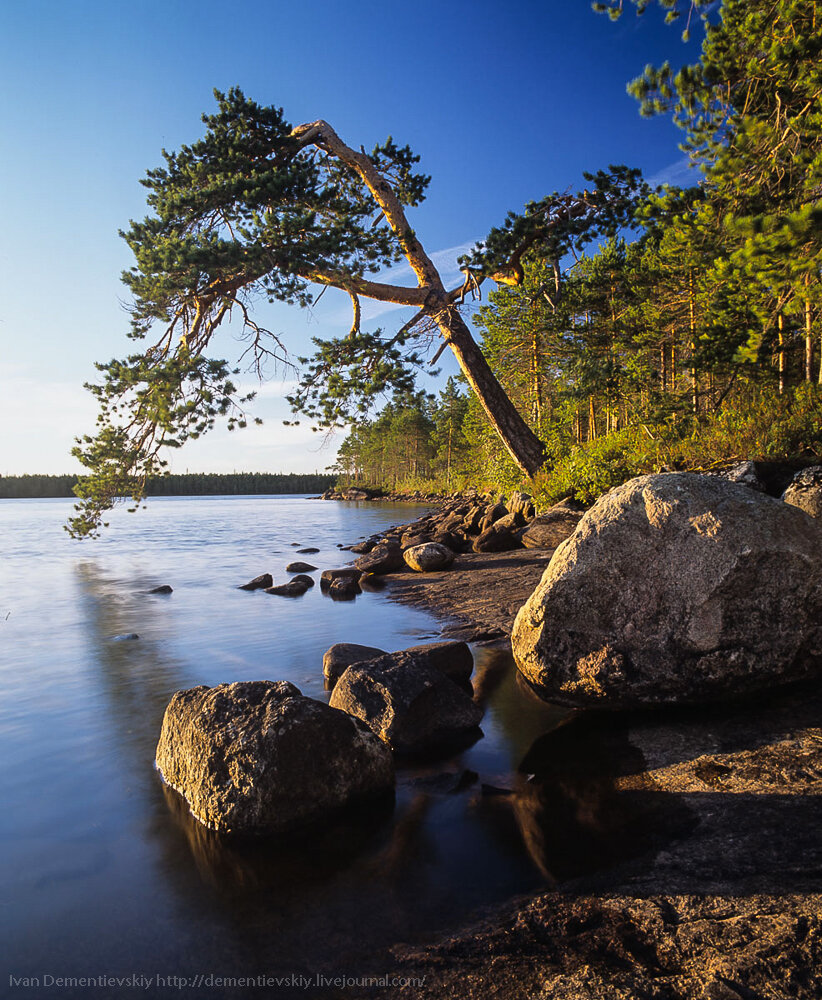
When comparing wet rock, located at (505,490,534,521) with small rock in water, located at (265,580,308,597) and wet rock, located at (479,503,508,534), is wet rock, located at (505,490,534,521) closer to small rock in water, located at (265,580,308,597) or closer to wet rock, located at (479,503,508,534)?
wet rock, located at (479,503,508,534)

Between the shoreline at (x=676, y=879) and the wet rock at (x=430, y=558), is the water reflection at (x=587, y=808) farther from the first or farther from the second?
the wet rock at (x=430, y=558)

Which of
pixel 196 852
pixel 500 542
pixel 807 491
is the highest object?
pixel 807 491

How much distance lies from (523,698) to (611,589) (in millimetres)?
1760

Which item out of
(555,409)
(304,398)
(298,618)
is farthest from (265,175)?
(555,409)

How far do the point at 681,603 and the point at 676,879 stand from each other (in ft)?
7.73

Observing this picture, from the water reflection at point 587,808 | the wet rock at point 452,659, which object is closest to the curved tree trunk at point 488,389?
the wet rock at point 452,659

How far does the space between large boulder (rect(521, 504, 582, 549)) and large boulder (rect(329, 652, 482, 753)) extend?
8.31m

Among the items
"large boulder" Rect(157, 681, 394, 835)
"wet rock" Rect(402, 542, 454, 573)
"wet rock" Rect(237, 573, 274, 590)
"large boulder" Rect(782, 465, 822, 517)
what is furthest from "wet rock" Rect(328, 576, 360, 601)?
"large boulder" Rect(782, 465, 822, 517)

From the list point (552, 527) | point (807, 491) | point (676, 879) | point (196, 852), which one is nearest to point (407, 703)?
point (196, 852)

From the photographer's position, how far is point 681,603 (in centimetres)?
482

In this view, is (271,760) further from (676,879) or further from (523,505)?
(523,505)

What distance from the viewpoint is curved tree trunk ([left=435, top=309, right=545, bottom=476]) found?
14.2 m

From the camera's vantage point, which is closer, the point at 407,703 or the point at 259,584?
the point at 407,703

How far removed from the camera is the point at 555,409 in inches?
1548
